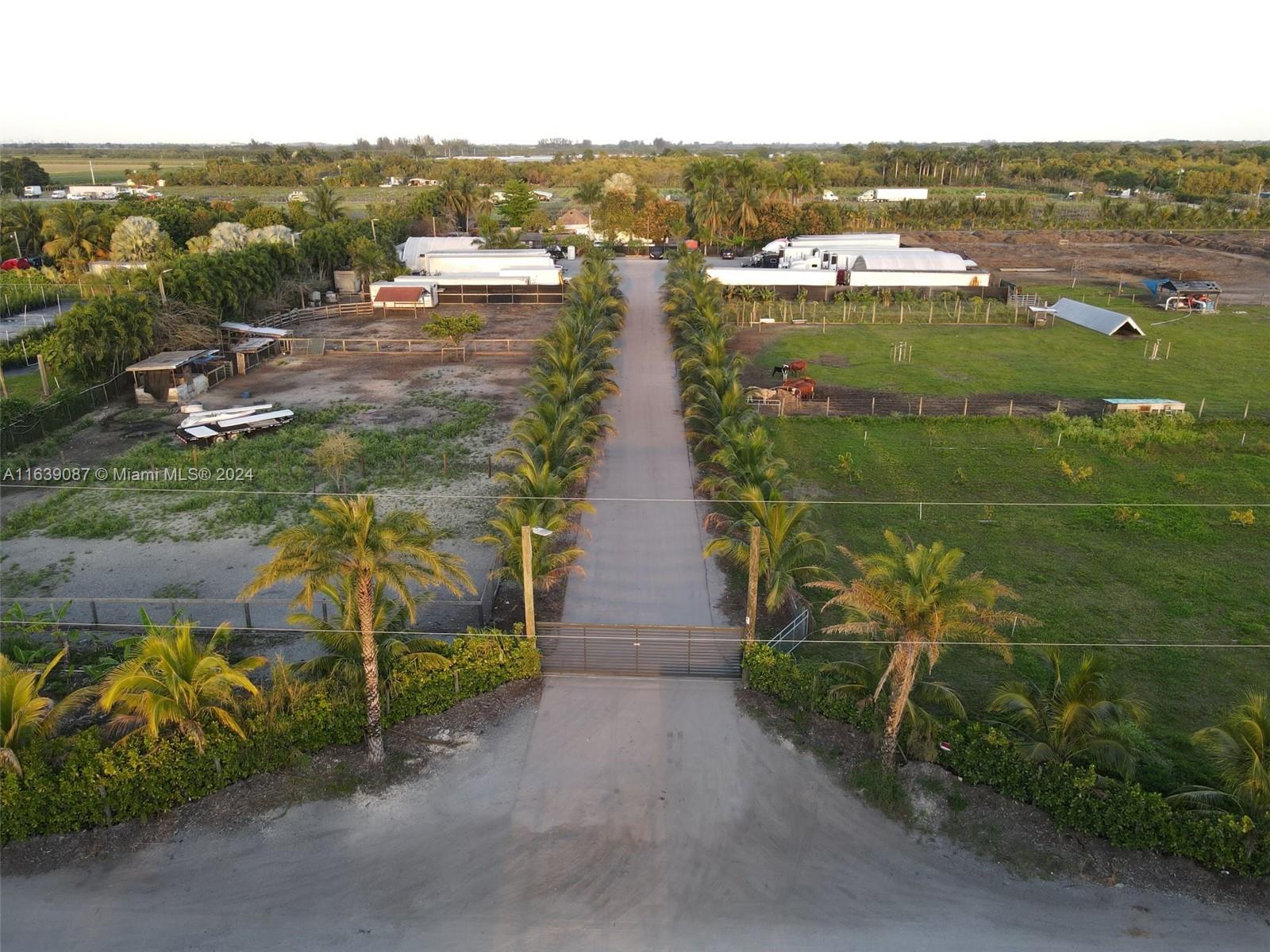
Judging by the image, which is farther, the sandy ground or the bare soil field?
the bare soil field

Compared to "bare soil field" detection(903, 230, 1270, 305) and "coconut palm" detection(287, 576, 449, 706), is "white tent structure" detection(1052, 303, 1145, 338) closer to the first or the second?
"bare soil field" detection(903, 230, 1270, 305)

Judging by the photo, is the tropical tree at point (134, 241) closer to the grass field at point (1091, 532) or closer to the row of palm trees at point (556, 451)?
the row of palm trees at point (556, 451)

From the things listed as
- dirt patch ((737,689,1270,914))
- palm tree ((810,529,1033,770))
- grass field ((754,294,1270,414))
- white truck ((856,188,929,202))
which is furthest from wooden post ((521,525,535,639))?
white truck ((856,188,929,202))

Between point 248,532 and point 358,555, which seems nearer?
point 358,555

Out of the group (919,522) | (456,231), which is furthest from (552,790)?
(456,231)

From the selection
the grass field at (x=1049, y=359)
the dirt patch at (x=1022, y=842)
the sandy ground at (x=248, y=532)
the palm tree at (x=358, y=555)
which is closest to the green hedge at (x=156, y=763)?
the palm tree at (x=358, y=555)

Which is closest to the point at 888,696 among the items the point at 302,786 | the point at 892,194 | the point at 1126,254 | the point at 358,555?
the point at 358,555

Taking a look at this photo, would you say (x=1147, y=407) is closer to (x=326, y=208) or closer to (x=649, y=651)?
(x=649, y=651)
